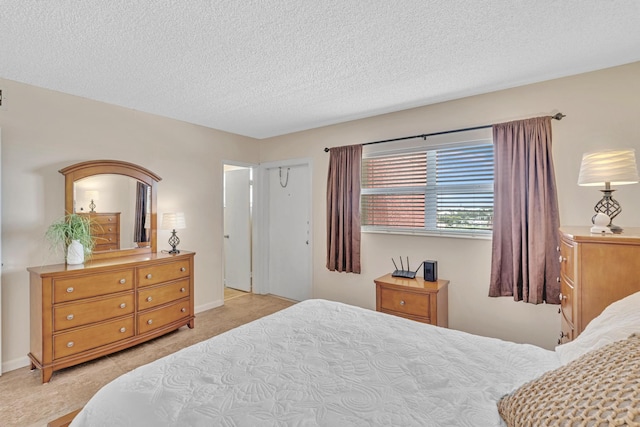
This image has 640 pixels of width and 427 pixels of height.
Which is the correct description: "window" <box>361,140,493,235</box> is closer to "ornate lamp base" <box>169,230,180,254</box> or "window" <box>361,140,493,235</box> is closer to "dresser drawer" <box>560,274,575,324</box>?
"dresser drawer" <box>560,274,575,324</box>

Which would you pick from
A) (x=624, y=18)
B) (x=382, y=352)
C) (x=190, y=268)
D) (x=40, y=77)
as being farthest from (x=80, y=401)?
(x=624, y=18)

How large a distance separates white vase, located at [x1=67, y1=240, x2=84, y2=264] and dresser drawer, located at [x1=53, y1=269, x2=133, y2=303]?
0.88 ft

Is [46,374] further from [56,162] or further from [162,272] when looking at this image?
[56,162]

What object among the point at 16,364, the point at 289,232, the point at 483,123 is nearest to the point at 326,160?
→ the point at 289,232

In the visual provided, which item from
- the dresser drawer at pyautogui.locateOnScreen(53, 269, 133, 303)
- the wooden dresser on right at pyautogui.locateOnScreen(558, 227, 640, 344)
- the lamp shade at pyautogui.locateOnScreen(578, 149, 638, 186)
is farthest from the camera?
the dresser drawer at pyautogui.locateOnScreen(53, 269, 133, 303)

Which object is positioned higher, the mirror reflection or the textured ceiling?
the textured ceiling

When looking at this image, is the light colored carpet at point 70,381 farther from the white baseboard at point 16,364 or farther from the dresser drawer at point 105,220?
the dresser drawer at point 105,220

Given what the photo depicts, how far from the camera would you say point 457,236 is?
3088 millimetres

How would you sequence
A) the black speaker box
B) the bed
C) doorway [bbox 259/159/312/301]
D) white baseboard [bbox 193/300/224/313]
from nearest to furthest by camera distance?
the bed, the black speaker box, white baseboard [bbox 193/300/224/313], doorway [bbox 259/159/312/301]

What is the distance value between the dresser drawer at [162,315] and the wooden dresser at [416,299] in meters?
2.21

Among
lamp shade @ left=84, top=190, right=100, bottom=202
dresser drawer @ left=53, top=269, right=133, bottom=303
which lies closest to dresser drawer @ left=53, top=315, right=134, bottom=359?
dresser drawer @ left=53, top=269, right=133, bottom=303

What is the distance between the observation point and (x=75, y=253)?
9.05ft

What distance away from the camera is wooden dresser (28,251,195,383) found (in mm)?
2439

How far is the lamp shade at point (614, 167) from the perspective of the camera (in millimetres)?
1803
